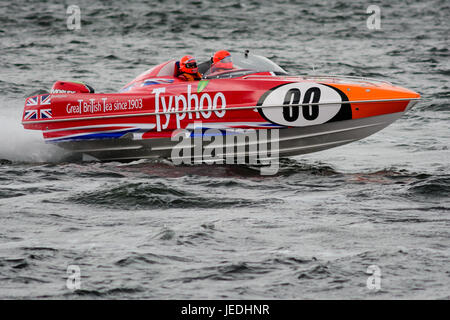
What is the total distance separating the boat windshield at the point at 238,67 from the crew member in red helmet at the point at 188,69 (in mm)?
160

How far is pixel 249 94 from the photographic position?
30.2 ft

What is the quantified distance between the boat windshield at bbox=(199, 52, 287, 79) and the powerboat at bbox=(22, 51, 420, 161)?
0.01 metres

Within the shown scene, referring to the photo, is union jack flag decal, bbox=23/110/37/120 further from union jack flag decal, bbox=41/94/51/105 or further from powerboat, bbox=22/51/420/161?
union jack flag decal, bbox=41/94/51/105

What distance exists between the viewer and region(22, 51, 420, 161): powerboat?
29.6ft

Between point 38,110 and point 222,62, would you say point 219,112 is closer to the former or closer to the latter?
point 222,62

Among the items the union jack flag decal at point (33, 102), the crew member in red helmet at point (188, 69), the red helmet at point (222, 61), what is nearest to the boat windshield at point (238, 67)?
the red helmet at point (222, 61)

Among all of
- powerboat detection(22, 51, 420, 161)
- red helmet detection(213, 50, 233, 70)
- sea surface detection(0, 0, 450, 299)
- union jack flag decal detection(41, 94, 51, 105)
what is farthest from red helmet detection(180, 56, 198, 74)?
union jack flag decal detection(41, 94, 51, 105)

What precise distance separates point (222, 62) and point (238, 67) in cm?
24

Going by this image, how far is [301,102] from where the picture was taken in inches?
356

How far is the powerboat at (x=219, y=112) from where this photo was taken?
902 centimetres

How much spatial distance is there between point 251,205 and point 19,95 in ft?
29.4

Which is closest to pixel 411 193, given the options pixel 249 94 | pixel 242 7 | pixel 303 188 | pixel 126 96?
pixel 303 188
